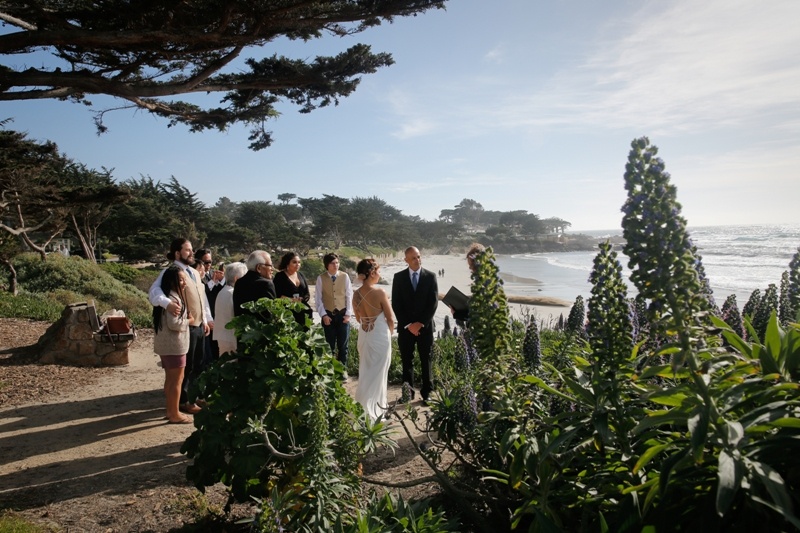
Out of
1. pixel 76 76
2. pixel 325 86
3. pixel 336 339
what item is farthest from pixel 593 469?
pixel 76 76

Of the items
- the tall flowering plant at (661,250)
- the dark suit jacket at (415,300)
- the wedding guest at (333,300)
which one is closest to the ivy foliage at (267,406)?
the tall flowering plant at (661,250)

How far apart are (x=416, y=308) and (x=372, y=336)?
1.01m

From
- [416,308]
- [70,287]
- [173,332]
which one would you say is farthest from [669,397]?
[70,287]

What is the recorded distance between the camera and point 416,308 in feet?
21.8

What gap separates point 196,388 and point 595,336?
100 inches

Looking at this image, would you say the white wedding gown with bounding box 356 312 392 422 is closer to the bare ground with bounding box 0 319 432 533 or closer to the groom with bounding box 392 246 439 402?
the bare ground with bounding box 0 319 432 533

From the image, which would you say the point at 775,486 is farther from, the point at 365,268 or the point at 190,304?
the point at 190,304

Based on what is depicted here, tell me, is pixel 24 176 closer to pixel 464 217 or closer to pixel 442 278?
pixel 442 278

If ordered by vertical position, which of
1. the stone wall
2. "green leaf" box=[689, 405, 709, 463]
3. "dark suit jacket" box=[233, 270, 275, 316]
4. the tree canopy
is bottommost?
the stone wall

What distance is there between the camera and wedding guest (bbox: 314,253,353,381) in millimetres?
7234

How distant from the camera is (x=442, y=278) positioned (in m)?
38.9

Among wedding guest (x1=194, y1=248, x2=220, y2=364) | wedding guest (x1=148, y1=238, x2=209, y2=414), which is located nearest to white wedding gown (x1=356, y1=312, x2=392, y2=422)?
wedding guest (x1=148, y1=238, x2=209, y2=414)

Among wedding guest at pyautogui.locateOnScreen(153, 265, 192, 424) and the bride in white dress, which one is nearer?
wedding guest at pyautogui.locateOnScreen(153, 265, 192, 424)

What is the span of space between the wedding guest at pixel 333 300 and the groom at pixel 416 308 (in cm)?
87
